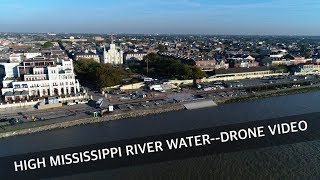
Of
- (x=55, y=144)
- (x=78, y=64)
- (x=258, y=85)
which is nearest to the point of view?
(x=55, y=144)

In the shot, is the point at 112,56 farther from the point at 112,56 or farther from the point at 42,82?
the point at 42,82

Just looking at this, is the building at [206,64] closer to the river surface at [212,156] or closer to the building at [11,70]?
the river surface at [212,156]

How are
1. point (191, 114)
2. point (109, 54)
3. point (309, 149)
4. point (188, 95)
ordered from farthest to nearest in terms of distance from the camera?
point (109, 54)
point (188, 95)
point (191, 114)
point (309, 149)

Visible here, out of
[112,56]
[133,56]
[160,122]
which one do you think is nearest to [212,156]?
[160,122]

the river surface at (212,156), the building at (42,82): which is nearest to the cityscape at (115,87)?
the building at (42,82)

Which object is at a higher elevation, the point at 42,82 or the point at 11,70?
the point at 11,70

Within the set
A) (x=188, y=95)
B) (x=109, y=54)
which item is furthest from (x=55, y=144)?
(x=109, y=54)

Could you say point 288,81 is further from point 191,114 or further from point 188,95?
point 191,114
